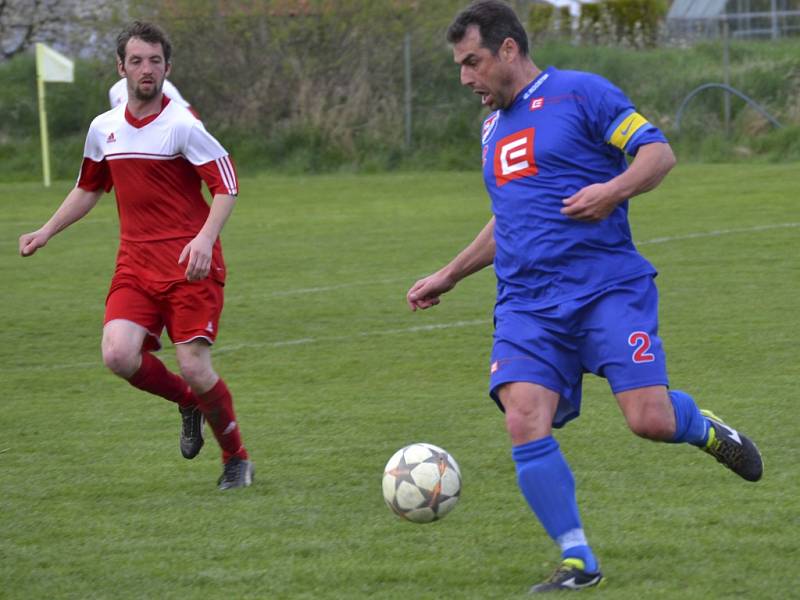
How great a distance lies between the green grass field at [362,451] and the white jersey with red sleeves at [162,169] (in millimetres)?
1123

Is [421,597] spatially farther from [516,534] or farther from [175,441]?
[175,441]

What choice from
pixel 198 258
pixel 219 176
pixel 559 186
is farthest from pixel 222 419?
pixel 559 186

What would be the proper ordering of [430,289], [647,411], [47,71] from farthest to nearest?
1. [47,71]
2. [430,289]
3. [647,411]

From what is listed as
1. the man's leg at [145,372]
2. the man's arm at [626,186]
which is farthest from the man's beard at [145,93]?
the man's arm at [626,186]

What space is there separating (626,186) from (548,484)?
942 mm

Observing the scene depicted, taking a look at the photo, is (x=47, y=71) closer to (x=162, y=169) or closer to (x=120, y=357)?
(x=162, y=169)

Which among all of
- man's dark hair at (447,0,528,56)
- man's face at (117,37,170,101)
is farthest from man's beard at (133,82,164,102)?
man's dark hair at (447,0,528,56)

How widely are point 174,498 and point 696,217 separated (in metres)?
10.7

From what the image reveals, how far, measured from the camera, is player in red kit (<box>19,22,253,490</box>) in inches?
225

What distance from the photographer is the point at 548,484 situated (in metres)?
4.24

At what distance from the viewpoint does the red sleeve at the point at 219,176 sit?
224 inches

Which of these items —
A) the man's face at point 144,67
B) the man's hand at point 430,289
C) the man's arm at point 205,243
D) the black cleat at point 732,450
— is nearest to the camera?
the black cleat at point 732,450

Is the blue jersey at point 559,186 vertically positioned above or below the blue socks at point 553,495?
above

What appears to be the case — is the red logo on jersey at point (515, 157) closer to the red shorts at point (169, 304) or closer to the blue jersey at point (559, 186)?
the blue jersey at point (559, 186)
